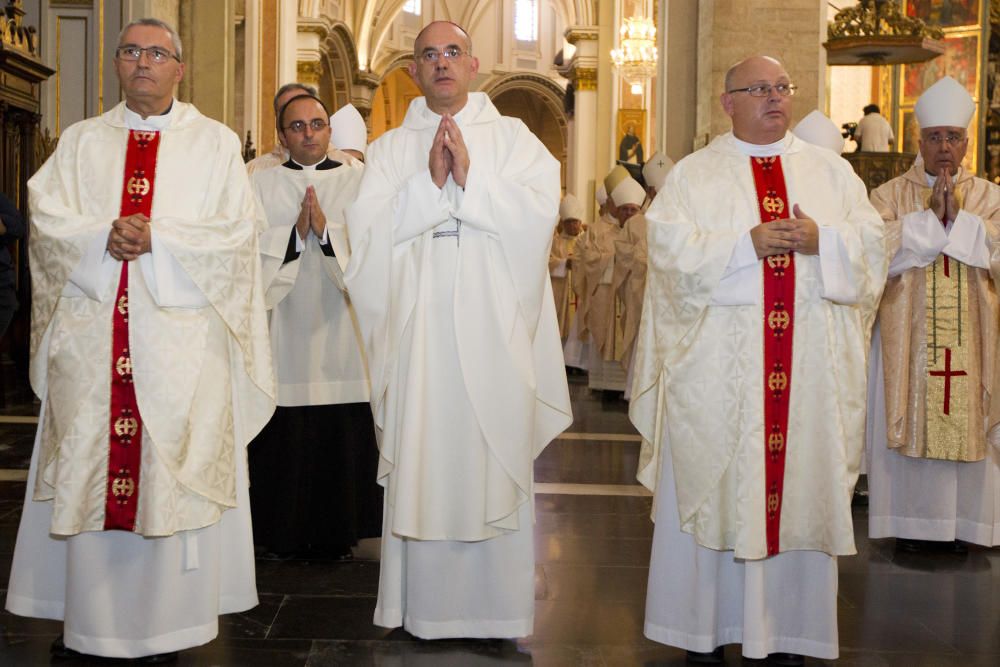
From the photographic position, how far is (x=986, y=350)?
19.7 ft

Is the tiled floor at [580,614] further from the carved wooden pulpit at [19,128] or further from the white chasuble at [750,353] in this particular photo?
the carved wooden pulpit at [19,128]

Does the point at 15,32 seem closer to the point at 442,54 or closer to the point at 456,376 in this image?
the point at 442,54

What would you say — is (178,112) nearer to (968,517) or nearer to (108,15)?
(968,517)

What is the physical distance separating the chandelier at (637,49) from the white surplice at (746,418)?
54.0 ft

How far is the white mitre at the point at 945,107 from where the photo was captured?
5.71 metres

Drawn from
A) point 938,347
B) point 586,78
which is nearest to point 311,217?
point 938,347

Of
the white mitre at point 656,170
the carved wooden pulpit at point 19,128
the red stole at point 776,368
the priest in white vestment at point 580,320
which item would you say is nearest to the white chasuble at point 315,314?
the red stole at point 776,368

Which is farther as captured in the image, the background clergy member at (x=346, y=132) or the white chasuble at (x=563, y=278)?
the white chasuble at (x=563, y=278)

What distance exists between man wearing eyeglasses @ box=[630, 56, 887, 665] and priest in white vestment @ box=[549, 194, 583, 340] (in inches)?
404

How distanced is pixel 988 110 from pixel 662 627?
1557cm

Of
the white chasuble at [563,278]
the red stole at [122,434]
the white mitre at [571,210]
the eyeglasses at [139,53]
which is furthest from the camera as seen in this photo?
the white mitre at [571,210]

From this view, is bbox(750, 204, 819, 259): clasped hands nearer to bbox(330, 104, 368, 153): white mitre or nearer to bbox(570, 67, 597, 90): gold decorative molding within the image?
bbox(330, 104, 368, 153): white mitre

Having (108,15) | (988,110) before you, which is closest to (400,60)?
(988,110)

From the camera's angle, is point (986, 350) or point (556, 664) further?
point (986, 350)
